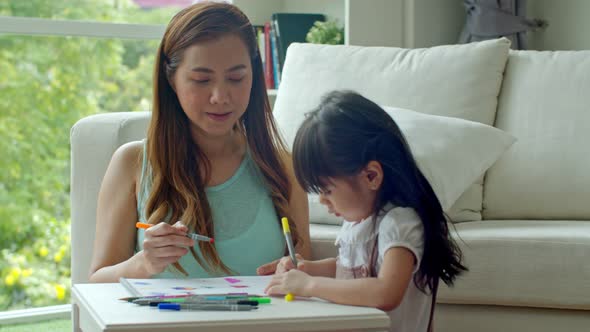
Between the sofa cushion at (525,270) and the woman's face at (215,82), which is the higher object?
the woman's face at (215,82)

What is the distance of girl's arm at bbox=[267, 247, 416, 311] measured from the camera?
3.81ft

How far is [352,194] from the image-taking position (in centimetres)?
131

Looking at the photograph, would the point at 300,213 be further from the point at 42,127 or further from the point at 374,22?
the point at 42,127

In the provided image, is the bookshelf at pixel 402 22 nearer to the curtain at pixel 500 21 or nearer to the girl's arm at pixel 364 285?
the curtain at pixel 500 21

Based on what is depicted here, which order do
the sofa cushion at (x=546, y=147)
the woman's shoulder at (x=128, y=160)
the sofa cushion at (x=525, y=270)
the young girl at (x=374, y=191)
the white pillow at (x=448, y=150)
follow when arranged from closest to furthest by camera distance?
the young girl at (x=374, y=191) < the woman's shoulder at (x=128, y=160) < the sofa cushion at (x=525, y=270) < the white pillow at (x=448, y=150) < the sofa cushion at (x=546, y=147)

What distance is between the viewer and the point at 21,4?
13.0 ft

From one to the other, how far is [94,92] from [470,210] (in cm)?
237

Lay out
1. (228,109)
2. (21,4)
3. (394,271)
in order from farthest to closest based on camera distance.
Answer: (21,4) < (228,109) < (394,271)

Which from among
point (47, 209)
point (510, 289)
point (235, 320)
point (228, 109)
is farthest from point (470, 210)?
point (47, 209)

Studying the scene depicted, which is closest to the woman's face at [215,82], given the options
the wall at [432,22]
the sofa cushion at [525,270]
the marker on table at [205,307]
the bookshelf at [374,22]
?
the marker on table at [205,307]

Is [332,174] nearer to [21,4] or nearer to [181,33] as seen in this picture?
[181,33]

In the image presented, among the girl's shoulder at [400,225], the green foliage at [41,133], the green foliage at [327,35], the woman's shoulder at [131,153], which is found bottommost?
the green foliage at [41,133]

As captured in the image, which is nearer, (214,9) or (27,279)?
(214,9)

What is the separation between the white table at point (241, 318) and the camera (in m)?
1.01
